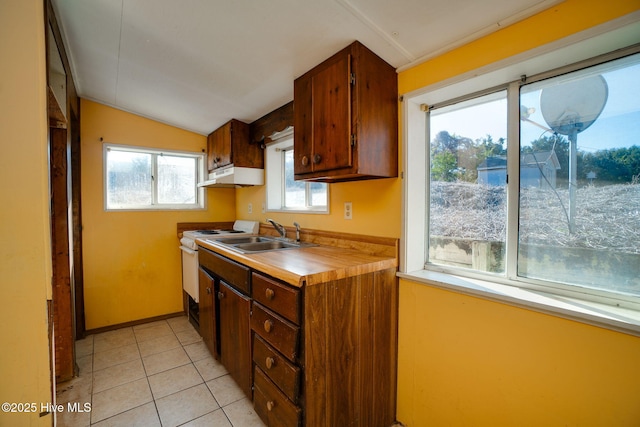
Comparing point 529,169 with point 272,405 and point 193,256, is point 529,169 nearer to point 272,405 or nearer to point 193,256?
point 272,405

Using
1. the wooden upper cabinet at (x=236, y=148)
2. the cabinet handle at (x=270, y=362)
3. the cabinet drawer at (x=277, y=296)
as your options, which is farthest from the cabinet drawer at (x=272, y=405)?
the wooden upper cabinet at (x=236, y=148)

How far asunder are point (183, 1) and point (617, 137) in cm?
194

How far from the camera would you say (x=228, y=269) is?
1.78 meters

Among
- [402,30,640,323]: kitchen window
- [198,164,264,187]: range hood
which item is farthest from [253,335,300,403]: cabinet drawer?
[198,164,264,187]: range hood

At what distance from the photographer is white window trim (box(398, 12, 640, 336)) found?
37.2 inches

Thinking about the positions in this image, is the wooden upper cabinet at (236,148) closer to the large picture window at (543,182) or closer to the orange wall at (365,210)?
the orange wall at (365,210)

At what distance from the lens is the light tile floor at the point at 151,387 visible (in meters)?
1.62

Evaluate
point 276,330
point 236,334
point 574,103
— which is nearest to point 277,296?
point 276,330

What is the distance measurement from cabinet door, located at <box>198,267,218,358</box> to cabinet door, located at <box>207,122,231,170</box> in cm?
114

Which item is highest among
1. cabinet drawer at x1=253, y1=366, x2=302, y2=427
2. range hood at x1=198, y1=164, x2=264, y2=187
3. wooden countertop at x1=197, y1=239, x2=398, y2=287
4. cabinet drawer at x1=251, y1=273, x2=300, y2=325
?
range hood at x1=198, y1=164, x2=264, y2=187

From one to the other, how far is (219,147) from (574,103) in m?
2.78

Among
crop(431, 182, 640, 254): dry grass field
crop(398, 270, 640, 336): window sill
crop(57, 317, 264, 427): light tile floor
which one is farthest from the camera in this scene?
crop(57, 317, 264, 427): light tile floor

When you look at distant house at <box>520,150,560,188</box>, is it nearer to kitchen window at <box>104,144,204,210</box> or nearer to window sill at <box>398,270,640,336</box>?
window sill at <box>398,270,640,336</box>

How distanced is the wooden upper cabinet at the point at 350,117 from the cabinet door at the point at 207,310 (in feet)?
4.08
